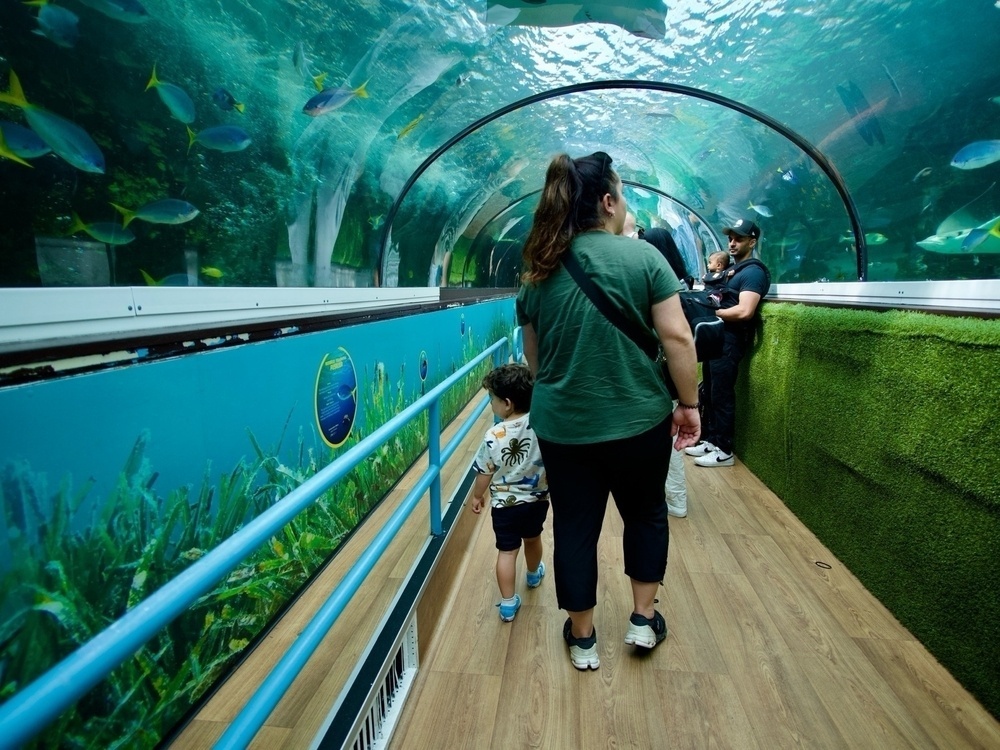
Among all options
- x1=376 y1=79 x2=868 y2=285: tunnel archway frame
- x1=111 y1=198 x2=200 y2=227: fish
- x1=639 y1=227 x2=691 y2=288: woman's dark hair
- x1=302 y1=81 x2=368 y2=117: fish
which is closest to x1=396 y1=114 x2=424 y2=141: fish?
x1=376 y1=79 x2=868 y2=285: tunnel archway frame

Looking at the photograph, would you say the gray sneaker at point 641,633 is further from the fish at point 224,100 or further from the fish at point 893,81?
the fish at point 893,81

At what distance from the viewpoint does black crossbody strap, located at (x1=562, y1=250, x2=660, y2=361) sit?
159 cm

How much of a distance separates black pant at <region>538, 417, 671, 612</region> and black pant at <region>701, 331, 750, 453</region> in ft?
8.54

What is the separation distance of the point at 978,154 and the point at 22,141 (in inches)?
239

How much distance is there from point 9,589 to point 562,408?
1477 millimetres

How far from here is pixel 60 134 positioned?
6.25 feet

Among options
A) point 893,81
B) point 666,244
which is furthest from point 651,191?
point 666,244

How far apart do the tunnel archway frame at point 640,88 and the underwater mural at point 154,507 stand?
334 centimetres

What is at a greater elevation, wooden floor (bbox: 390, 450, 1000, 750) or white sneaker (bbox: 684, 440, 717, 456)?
white sneaker (bbox: 684, 440, 717, 456)

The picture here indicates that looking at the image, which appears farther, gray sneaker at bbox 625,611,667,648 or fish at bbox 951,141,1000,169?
fish at bbox 951,141,1000,169

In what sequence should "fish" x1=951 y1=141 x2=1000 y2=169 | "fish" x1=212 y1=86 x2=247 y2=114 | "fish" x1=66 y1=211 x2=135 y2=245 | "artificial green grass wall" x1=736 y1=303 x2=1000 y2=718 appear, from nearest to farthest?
"artificial green grass wall" x1=736 y1=303 x2=1000 y2=718 → "fish" x1=66 y1=211 x2=135 y2=245 → "fish" x1=212 y1=86 x2=247 y2=114 → "fish" x1=951 y1=141 x2=1000 y2=169

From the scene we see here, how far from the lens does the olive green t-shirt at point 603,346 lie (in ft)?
5.18

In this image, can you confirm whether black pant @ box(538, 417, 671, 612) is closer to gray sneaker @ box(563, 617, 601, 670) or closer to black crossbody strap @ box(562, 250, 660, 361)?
gray sneaker @ box(563, 617, 601, 670)

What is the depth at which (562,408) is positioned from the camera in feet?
5.56
